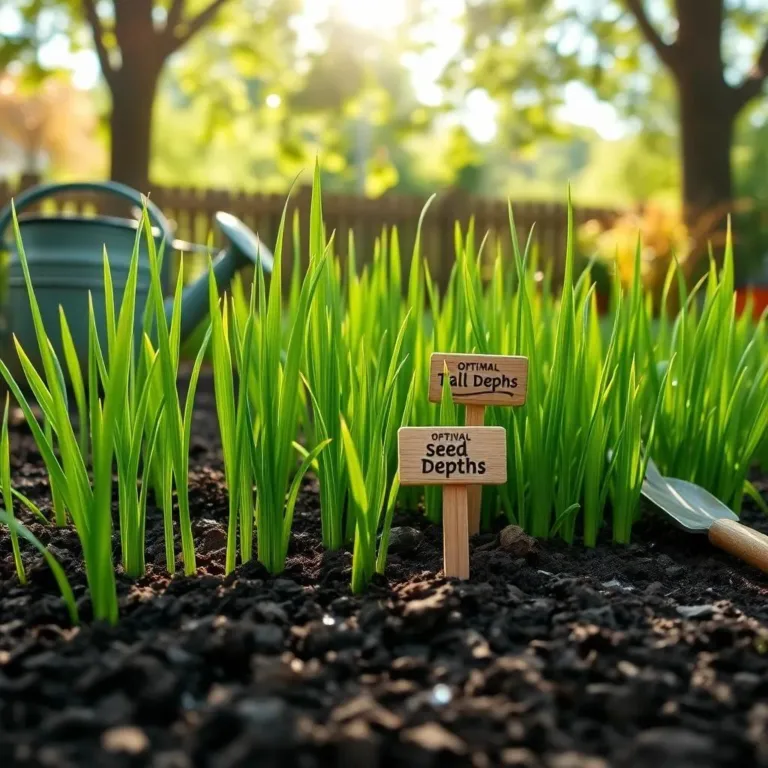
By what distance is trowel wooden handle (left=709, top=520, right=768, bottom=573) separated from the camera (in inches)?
46.8

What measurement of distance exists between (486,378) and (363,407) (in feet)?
0.65

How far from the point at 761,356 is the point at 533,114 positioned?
7.22 meters

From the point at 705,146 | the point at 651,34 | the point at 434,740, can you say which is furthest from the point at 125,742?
the point at 651,34

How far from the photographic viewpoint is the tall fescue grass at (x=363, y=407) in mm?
1037

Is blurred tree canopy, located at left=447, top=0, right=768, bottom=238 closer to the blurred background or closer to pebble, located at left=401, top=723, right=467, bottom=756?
the blurred background

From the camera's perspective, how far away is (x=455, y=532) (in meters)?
1.07

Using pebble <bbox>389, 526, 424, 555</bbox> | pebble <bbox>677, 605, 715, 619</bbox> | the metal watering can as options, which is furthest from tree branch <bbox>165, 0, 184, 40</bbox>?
pebble <bbox>677, 605, 715, 619</bbox>

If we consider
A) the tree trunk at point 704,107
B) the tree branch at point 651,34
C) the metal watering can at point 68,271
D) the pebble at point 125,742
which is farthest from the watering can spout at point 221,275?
the tree branch at point 651,34

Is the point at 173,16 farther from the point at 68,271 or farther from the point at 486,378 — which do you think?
the point at 486,378

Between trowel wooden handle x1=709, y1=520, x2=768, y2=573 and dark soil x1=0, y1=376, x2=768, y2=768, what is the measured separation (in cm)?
5

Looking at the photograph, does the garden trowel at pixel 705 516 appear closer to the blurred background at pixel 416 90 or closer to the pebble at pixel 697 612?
the pebble at pixel 697 612

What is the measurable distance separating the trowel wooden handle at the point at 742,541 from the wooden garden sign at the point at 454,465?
42 centimetres

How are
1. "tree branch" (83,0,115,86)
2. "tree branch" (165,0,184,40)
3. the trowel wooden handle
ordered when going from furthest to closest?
"tree branch" (165,0,184,40) → "tree branch" (83,0,115,86) → the trowel wooden handle

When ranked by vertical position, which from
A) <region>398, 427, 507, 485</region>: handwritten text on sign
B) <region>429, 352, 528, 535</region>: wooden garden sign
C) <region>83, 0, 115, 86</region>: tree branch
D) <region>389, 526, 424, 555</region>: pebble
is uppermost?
<region>83, 0, 115, 86</region>: tree branch
